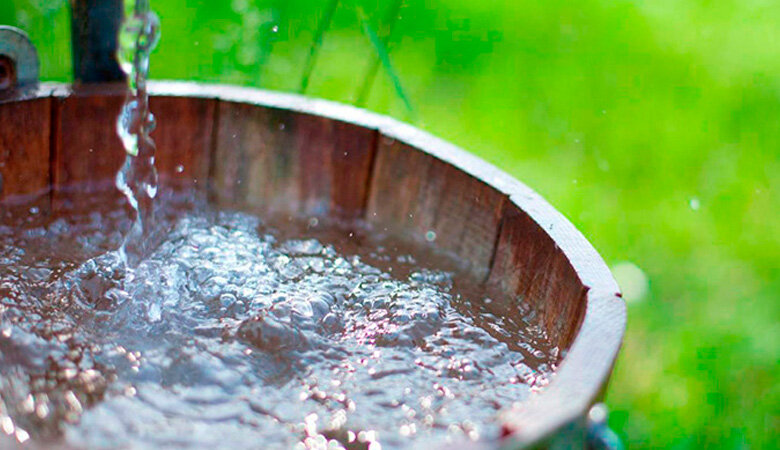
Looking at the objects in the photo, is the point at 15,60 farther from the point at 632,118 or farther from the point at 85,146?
the point at 632,118

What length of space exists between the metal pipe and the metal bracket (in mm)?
178

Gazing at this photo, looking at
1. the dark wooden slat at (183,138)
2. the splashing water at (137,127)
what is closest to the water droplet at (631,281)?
the dark wooden slat at (183,138)

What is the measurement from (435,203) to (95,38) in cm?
100

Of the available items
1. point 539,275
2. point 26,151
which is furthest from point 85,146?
point 539,275

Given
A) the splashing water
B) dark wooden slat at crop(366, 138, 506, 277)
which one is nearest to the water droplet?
dark wooden slat at crop(366, 138, 506, 277)

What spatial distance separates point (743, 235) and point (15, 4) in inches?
127

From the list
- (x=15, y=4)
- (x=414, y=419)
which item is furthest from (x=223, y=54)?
(x=414, y=419)

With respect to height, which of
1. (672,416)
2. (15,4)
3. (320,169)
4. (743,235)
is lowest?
(672,416)

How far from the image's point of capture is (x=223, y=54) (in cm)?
364

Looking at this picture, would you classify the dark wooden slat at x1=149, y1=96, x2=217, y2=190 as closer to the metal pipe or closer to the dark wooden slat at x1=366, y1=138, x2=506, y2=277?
the metal pipe

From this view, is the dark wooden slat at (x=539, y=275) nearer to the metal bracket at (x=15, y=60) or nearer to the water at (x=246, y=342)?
the water at (x=246, y=342)

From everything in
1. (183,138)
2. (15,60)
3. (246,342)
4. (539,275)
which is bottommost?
(246,342)

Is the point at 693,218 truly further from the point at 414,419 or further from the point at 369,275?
the point at 414,419

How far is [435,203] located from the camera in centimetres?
195
